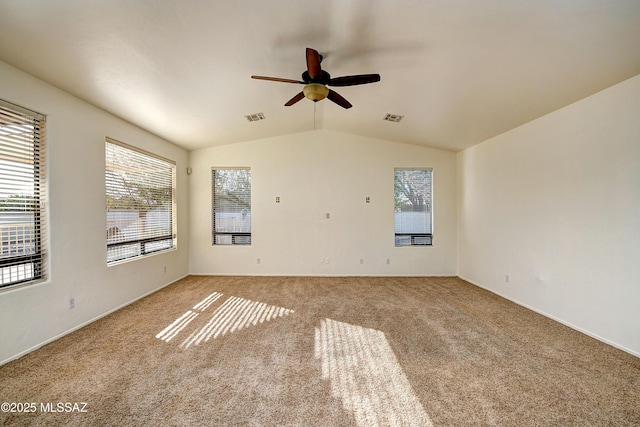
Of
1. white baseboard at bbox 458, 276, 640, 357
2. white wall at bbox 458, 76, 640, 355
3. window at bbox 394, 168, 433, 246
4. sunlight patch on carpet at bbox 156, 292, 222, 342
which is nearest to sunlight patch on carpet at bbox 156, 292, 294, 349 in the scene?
sunlight patch on carpet at bbox 156, 292, 222, 342

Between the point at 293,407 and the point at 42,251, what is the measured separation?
2.96 metres

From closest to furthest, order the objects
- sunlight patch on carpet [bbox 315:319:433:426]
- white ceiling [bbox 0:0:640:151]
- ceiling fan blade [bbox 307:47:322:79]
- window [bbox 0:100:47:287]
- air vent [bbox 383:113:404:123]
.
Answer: sunlight patch on carpet [bbox 315:319:433:426]
white ceiling [bbox 0:0:640:151]
ceiling fan blade [bbox 307:47:322:79]
window [bbox 0:100:47:287]
air vent [bbox 383:113:404:123]

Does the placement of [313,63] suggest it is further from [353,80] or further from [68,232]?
[68,232]

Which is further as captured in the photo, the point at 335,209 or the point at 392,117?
the point at 335,209

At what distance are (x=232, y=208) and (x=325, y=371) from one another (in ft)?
13.2

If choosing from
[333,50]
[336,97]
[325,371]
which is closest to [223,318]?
[325,371]

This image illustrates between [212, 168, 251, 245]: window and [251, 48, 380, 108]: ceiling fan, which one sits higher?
[251, 48, 380, 108]: ceiling fan

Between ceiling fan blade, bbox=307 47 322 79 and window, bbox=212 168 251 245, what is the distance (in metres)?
3.38

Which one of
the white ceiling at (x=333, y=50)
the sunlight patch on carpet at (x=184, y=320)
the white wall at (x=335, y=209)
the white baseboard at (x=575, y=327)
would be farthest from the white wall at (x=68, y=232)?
the white baseboard at (x=575, y=327)

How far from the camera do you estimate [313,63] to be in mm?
2148

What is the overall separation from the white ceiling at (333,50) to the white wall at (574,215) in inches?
13.7

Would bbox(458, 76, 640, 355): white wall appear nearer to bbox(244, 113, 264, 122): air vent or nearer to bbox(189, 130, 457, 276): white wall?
bbox(189, 130, 457, 276): white wall

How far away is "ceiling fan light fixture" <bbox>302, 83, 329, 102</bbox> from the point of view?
95.6 inches

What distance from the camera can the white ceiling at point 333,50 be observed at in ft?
6.01
